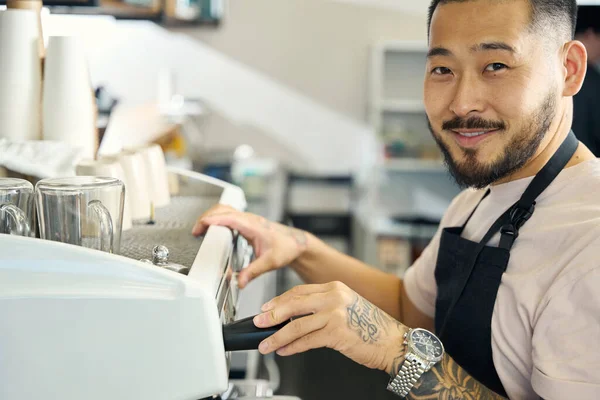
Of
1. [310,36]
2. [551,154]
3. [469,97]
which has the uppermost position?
[310,36]

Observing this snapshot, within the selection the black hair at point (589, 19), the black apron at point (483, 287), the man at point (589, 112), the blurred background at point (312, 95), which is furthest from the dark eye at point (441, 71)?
the blurred background at point (312, 95)

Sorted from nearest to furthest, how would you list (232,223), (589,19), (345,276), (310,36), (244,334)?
(244,334) → (232,223) → (345,276) → (589,19) → (310,36)

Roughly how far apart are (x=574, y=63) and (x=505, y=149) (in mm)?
Result: 216

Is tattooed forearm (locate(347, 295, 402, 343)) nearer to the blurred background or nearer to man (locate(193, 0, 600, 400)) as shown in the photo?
man (locate(193, 0, 600, 400))

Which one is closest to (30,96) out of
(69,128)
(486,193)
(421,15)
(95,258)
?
(69,128)

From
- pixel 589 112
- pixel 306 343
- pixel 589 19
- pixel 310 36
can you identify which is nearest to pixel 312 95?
pixel 310 36

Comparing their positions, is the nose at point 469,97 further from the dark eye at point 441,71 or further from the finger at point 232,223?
the finger at point 232,223

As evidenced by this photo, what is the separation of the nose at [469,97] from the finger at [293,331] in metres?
0.47

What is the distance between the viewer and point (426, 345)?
108 centimetres

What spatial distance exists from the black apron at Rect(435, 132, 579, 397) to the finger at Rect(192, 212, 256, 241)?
1.40ft

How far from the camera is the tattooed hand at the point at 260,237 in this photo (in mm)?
1253

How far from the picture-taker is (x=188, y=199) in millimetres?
1504

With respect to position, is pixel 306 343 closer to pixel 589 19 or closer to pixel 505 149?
pixel 505 149

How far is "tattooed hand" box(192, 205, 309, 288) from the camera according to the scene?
49.3 inches
